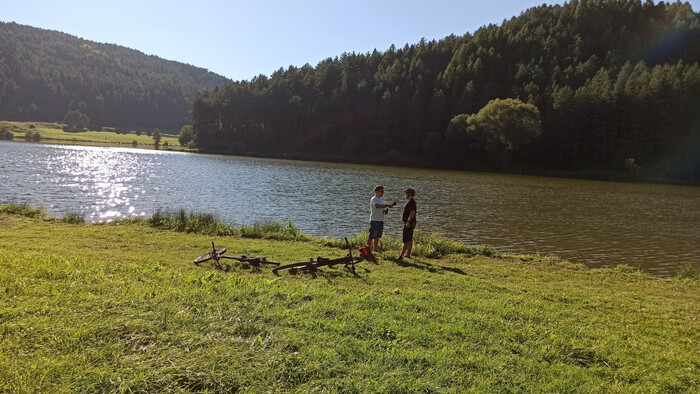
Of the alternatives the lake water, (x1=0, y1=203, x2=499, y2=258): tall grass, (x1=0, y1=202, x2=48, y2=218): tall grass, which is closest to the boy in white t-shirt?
(x1=0, y1=203, x2=499, y2=258): tall grass

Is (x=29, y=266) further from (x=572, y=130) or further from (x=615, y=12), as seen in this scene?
(x=615, y=12)

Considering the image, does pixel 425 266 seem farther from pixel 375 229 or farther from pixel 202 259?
pixel 202 259

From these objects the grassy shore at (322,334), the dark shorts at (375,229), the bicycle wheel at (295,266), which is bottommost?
the bicycle wheel at (295,266)

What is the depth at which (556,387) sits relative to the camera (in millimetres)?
5023

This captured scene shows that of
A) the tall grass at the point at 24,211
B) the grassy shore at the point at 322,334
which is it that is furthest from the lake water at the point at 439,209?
the grassy shore at the point at 322,334

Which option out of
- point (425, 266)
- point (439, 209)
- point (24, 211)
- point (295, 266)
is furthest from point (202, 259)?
point (439, 209)

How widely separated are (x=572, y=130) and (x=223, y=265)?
92560mm

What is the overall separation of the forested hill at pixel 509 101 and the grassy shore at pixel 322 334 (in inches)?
3081

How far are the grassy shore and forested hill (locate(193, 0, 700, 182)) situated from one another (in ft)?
257

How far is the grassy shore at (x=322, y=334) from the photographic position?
179 inches

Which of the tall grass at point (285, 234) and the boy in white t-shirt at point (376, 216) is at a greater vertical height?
the boy in white t-shirt at point (376, 216)

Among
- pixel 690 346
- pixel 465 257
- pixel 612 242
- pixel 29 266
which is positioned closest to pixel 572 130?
pixel 612 242

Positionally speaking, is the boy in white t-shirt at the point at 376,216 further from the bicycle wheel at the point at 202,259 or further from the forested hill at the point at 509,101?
the forested hill at the point at 509,101

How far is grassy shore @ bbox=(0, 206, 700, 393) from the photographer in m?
4.54
